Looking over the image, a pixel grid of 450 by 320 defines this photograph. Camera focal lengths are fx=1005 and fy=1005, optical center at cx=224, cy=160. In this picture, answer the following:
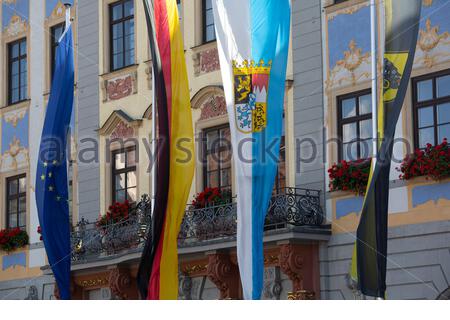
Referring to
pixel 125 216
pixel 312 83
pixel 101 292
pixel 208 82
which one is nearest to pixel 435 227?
pixel 312 83

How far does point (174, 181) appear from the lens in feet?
50.6

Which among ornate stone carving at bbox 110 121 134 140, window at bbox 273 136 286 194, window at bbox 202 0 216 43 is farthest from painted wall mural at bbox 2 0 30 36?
window at bbox 273 136 286 194

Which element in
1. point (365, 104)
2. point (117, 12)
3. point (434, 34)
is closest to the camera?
point (434, 34)

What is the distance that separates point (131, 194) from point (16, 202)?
4.58m

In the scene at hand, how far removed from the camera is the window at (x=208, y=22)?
69.7 feet

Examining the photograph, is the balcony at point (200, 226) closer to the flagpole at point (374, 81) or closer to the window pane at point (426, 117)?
the window pane at point (426, 117)

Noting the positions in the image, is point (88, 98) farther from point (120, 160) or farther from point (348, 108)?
point (348, 108)

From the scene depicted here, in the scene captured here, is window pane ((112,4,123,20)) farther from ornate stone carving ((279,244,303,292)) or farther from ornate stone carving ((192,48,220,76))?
ornate stone carving ((279,244,303,292))

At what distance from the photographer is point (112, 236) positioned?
70.9 feet

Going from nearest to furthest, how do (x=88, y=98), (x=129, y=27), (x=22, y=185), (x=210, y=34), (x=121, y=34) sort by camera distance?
(x=210, y=34) < (x=129, y=27) < (x=121, y=34) < (x=88, y=98) < (x=22, y=185)

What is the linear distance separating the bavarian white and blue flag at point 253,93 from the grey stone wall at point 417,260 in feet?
11.0

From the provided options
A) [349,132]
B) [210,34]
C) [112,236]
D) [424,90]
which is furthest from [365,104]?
[112,236]
